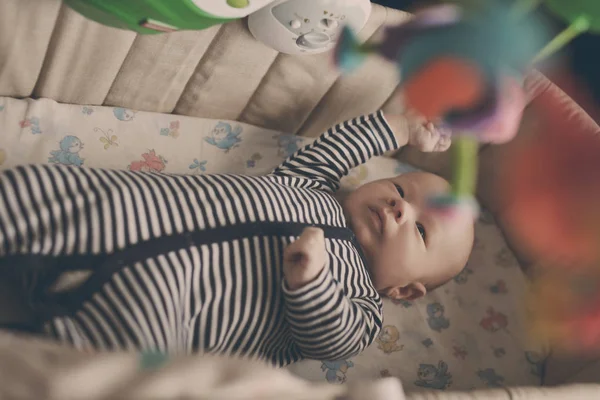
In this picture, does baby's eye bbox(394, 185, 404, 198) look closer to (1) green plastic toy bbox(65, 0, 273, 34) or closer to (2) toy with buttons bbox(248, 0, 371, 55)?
(2) toy with buttons bbox(248, 0, 371, 55)

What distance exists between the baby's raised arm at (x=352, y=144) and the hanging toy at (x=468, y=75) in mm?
524

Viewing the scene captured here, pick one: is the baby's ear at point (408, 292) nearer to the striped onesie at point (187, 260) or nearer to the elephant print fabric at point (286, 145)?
the striped onesie at point (187, 260)

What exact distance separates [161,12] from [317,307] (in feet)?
1.26

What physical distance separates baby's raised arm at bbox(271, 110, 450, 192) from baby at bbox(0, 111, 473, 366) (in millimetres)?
14

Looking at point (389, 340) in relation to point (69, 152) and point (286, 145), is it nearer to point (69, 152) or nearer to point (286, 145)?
point (286, 145)

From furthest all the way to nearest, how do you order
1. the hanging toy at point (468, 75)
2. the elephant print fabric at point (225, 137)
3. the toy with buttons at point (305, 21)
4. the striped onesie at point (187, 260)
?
the elephant print fabric at point (225, 137)
the toy with buttons at point (305, 21)
the striped onesie at point (187, 260)
the hanging toy at point (468, 75)

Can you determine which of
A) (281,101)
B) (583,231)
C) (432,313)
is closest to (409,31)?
(583,231)

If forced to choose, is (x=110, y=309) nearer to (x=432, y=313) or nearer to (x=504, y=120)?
(x=504, y=120)

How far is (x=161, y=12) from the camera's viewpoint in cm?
59

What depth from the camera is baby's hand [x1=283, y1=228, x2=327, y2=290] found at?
63cm

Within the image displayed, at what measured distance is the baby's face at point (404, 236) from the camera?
0.79 metres

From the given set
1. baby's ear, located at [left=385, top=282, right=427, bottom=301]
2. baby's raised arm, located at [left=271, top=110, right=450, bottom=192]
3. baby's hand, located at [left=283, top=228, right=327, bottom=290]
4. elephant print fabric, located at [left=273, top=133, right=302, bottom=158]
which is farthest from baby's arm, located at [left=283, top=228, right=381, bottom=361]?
elephant print fabric, located at [left=273, top=133, right=302, bottom=158]

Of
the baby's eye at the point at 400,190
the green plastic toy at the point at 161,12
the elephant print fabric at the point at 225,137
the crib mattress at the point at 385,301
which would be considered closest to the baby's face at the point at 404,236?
the baby's eye at the point at 400,190

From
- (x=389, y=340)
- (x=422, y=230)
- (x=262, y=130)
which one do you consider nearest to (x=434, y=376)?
(x=389, y=340)
